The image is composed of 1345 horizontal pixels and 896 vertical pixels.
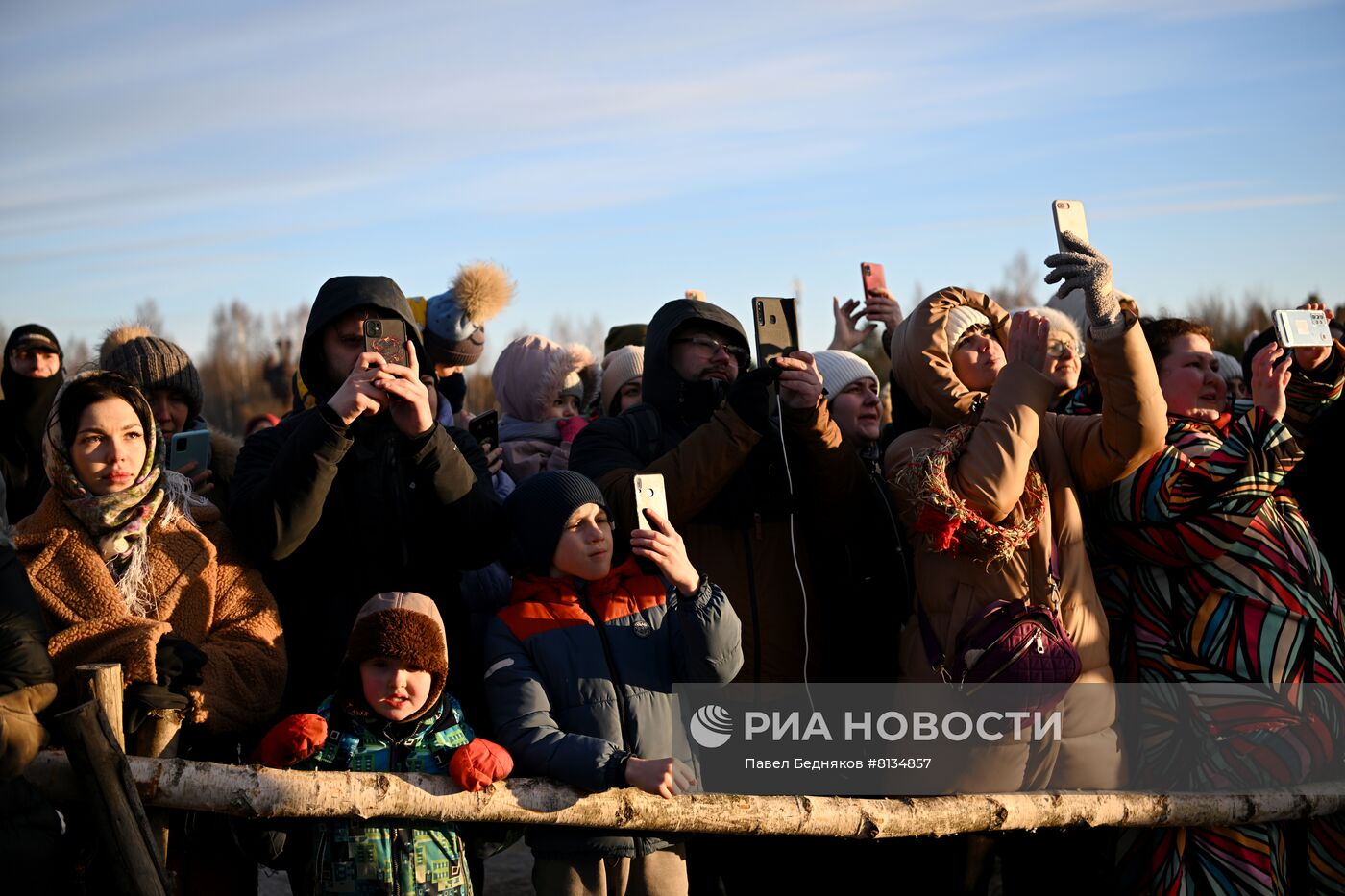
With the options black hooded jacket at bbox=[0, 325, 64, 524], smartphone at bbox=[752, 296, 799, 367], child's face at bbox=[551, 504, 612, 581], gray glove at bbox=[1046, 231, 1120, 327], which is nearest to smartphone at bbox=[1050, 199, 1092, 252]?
gray glove at bbox=[1046, 231, 1120, 327]

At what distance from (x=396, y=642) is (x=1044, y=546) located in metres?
2.00

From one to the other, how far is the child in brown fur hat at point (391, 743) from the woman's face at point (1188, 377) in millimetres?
2753

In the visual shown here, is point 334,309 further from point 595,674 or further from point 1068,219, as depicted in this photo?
point 1068,219

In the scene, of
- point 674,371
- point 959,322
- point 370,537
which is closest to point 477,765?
point 370,537

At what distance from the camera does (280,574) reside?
151 inches

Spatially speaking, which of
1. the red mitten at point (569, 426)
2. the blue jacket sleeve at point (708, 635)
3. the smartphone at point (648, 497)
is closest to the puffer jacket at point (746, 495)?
the smartphone at point (648, 497)

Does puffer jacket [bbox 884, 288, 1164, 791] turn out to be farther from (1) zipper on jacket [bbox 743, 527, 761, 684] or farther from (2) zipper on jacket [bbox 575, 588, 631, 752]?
(2) zipper on jacket [bbox 575, 588, 631, 752]

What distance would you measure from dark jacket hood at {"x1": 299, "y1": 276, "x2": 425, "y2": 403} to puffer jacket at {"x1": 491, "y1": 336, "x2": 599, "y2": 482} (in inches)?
56.3

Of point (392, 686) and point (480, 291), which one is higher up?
point (480, 291)

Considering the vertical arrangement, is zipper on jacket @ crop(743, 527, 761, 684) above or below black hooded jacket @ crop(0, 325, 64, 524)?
below

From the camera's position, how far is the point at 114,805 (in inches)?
123

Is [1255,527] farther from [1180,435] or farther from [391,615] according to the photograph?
[391,615]

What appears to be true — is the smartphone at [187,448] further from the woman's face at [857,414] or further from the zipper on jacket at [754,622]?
the woman's face at [857,414]

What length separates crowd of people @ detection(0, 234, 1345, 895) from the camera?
136 inches
